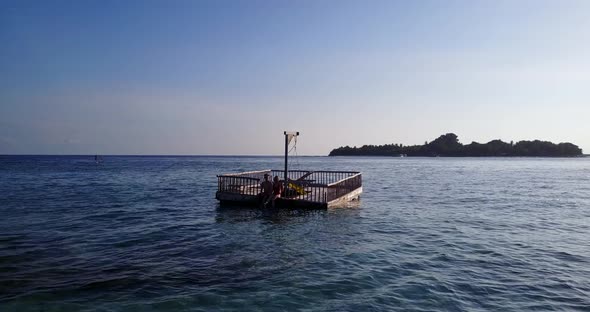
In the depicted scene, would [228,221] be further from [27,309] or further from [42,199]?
[42,199]

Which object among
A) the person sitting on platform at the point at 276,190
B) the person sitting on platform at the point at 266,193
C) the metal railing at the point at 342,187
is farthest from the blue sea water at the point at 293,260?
the metal railing at the point at 342,187

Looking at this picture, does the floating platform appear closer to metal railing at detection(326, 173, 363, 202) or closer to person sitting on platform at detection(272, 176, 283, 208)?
metal railing at detection(326, 173, 363, 202)

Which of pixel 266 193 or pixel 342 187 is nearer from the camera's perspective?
pixel 266 193

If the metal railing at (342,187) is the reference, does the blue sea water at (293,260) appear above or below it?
below

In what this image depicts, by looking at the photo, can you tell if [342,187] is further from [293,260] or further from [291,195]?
[293,260]

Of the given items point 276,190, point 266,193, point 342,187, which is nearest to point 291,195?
point 276,190

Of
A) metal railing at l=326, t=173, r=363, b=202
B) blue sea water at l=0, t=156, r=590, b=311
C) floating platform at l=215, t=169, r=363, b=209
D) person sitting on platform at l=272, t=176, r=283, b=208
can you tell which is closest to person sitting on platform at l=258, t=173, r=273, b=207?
person sitting on platform at l=272, t=176, r=283, b=208

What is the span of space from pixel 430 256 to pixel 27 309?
1129 centimetres

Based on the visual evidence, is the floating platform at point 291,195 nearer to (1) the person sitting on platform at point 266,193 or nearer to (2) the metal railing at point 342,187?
(2) the metal railing at point 342,187

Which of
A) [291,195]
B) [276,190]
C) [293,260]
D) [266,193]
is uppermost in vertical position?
[276,190]

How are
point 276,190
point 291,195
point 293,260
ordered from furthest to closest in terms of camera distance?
point 291,195 < point 276,190 < point 293,260

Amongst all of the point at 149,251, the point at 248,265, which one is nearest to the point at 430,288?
the point at 248,265

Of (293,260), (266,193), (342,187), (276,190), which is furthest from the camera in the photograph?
(342,187)

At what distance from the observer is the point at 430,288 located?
32.6 feet
